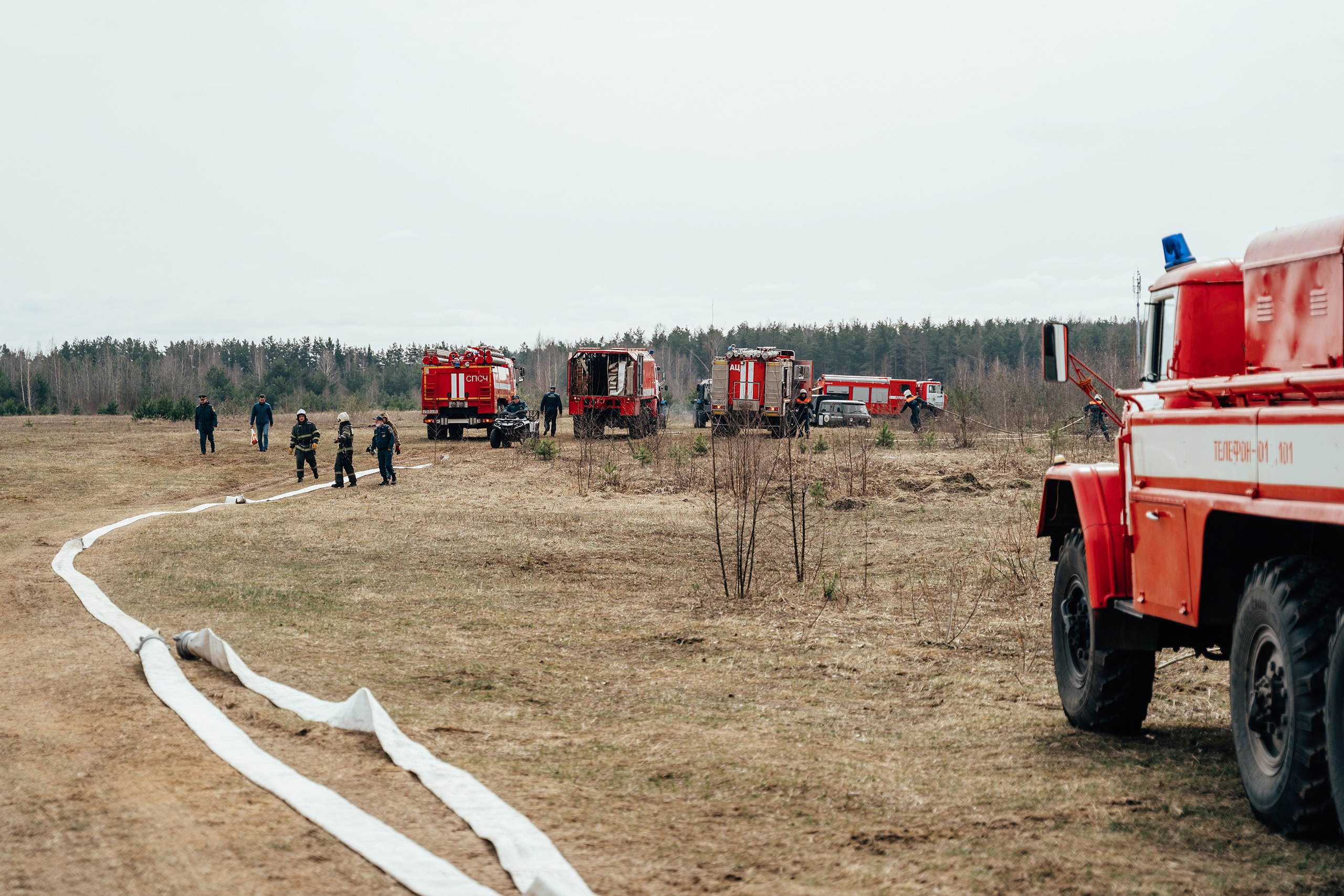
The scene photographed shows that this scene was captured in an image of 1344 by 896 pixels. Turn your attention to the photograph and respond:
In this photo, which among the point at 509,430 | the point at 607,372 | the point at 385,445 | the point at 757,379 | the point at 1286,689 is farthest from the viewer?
the point at 757,379

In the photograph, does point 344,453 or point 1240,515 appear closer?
point 1240,515

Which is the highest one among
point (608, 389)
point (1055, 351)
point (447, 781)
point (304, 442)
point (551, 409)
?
point (1055, 351)

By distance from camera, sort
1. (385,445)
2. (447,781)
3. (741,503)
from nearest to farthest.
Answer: (447,781)
(741,503)
(385,445)

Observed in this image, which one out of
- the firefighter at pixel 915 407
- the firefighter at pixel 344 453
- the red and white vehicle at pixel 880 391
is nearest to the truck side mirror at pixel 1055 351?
the firefighter at pixel 344 453

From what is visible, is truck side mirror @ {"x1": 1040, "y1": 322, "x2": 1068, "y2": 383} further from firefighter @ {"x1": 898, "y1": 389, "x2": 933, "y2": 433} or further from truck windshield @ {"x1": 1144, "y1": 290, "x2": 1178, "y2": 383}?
firefighter @ {"x1": 898, "y1": 389, "x2": 933, "y2": 433}

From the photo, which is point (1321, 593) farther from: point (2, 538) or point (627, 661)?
point (2, 538)

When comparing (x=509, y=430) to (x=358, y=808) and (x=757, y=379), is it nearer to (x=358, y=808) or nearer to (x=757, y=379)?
(x=757, y=379)

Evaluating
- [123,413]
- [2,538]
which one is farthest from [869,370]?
[2,538]

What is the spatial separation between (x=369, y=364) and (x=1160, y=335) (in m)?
153

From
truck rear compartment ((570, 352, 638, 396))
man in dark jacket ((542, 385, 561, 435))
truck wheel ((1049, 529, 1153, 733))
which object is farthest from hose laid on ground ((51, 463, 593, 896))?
man in dark jacket ((542, 385, 561, 435))

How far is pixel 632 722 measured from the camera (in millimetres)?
7246

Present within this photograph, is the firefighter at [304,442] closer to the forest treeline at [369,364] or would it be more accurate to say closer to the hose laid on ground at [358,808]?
the hose laid on ground at [358,808]

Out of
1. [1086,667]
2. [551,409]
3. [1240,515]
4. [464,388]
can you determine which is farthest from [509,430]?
[1240,515]

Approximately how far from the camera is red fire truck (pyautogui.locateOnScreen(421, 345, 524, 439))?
127 feet
